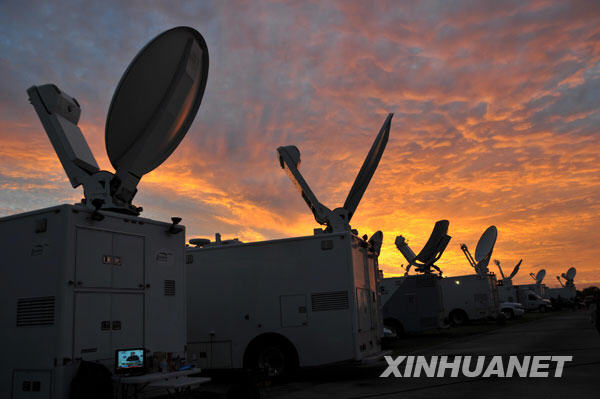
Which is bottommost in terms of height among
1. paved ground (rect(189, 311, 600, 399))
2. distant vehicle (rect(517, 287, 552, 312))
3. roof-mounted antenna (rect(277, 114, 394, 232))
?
paved ground (rect(189, 311, 600, 399))

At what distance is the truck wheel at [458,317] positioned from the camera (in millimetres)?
34219

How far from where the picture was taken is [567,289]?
281 feet

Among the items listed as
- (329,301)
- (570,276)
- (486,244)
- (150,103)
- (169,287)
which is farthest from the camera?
(570,276)

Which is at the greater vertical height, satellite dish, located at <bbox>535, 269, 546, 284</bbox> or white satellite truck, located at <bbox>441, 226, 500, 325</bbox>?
satellite dish, located at <bbox>535, 269, 546, 284</bbox>

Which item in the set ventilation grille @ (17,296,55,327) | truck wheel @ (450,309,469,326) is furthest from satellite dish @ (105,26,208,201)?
truck wheel @ (450,309,469,326)

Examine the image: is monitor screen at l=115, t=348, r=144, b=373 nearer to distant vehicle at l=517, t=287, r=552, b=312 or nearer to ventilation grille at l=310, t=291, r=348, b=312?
ventilation grille at l=310, t=291, r=348, b=312

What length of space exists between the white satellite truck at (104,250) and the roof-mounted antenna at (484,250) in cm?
3085

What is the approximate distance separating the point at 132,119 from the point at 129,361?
4.36 meters

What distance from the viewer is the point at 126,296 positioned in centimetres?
862

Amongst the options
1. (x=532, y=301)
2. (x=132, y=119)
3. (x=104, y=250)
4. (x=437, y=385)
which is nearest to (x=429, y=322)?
(x=437, y=385)

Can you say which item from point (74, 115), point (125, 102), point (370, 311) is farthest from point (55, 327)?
point (370, 311)

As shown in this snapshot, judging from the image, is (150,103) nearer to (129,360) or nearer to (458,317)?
(129,360)

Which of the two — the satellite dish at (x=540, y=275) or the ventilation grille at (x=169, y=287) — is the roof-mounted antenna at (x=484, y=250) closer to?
the ventilation grille at (x=169, y=287)

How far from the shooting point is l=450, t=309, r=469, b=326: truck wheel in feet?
112
